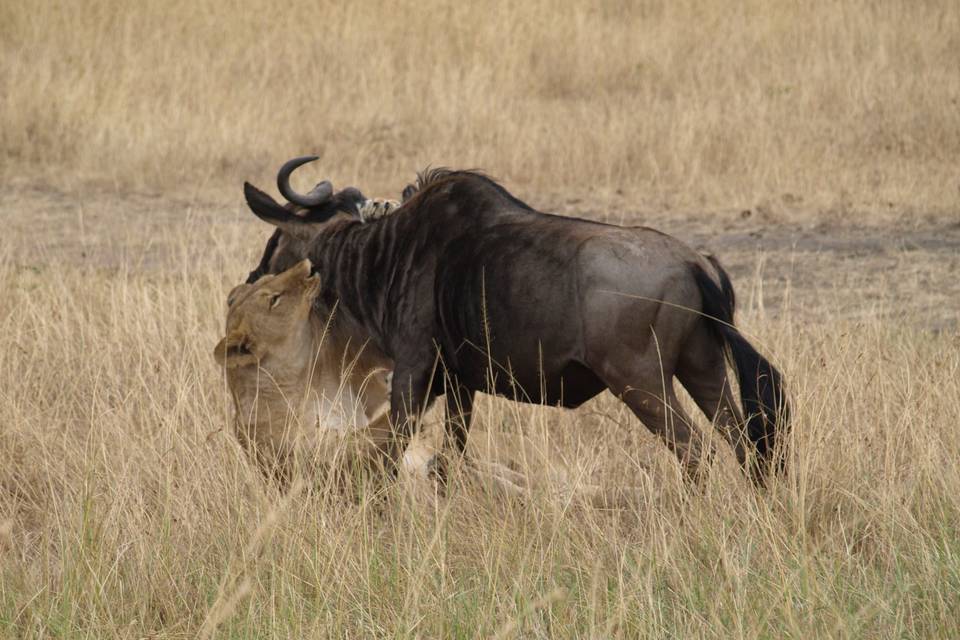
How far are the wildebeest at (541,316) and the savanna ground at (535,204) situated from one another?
0.24m

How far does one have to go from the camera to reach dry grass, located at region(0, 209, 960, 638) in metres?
3.50

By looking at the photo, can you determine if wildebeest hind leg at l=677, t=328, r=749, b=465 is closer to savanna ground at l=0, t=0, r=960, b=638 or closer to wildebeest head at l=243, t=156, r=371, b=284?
savanna ground at l=0, t=0, r=960, b=638

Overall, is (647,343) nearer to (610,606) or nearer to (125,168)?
(610,606)

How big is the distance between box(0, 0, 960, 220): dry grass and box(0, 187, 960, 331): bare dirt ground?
13.7 inches

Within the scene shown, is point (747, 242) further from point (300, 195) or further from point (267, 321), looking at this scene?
point (267, 321)

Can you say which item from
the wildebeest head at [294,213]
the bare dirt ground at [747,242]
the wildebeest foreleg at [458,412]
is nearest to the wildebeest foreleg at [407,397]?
the wildebeest foreleg at [458,412]

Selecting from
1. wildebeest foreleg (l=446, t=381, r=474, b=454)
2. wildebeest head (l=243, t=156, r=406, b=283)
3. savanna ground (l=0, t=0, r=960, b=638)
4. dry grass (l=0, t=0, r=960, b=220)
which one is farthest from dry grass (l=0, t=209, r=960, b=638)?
dry grass (l=0, t=0, r=960, b=220)

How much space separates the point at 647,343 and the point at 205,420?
1.82 metres

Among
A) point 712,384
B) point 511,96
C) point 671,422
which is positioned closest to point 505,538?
point 671,422

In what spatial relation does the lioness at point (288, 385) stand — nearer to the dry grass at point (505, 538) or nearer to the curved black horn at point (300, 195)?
the dry grass at point (505, 538)

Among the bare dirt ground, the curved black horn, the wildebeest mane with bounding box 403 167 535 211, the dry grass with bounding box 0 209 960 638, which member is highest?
the wildebeest mane with bounding box 403 167 535 211

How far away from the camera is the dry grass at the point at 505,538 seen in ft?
11.5

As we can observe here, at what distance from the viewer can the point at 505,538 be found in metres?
3.98

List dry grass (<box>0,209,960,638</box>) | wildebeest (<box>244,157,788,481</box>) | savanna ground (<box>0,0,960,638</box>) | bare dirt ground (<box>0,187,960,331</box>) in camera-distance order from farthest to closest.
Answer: bare dirt ground (<box>0,187,960,331</box>), wildebeest (<box>244,157,788,481</box>), savanna ground (<box>0,0,960,638</box>), dry grass (<box>0,209,960,638</box>)
